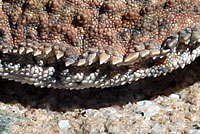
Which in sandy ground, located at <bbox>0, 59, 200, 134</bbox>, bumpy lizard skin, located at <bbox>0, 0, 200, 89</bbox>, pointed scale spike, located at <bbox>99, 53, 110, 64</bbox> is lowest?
sandy ground, located at <bbox>0, 59, 200, 134</bbox>

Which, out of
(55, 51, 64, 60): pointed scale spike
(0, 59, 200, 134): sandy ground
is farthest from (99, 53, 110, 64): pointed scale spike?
(0, 59, 200, 134): sandy ground

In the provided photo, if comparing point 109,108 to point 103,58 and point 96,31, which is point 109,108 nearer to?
point 103,58

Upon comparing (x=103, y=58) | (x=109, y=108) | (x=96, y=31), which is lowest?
(x=109, y=108)

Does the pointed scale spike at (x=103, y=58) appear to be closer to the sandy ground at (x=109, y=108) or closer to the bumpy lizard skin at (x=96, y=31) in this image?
the bumpy lizard skin at (x=96, y=31)

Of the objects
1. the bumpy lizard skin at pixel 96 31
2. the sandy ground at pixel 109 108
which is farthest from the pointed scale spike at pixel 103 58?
the sandy ground at pixel 109 108

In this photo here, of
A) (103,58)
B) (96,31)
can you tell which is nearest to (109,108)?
(103,58)

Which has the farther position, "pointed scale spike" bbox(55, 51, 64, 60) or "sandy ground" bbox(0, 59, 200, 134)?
"sandy ground" bbox(0, 59, 200, 134)

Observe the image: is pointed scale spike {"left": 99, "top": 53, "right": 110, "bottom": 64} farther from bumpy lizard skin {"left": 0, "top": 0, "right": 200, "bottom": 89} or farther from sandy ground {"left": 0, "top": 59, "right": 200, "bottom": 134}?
sandy ground {"left": 0, "top": 59, "right": 200, "bottom": 134}
